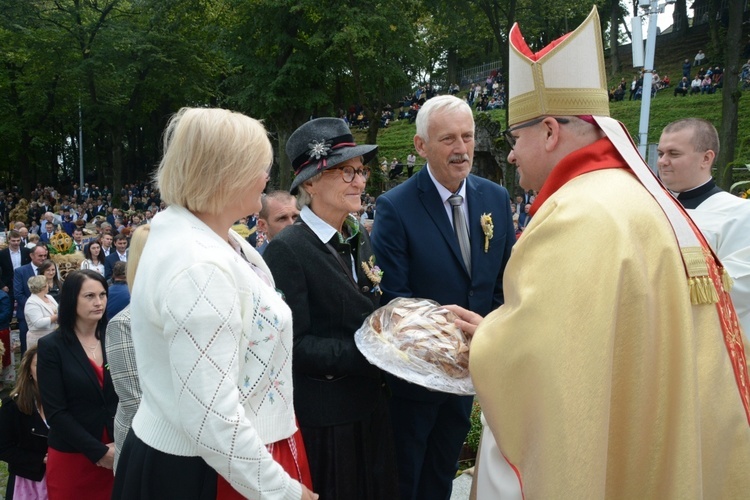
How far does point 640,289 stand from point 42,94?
34.6 m

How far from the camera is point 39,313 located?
713 centimetres

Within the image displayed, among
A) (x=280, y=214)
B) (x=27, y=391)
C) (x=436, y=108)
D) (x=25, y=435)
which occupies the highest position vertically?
(x=436, y=108)

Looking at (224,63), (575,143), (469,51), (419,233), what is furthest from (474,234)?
(469,51)

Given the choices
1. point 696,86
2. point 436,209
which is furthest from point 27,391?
point 696,86

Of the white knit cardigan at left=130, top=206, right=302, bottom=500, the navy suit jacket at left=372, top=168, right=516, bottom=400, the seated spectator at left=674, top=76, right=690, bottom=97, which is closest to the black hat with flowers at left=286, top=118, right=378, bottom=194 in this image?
the navy suit jacket at left=372, top=168, right=516, bottom=400

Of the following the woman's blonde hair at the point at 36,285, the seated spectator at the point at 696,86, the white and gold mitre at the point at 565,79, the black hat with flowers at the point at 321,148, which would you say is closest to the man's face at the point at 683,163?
the white and gold mitre at the point at 565,79

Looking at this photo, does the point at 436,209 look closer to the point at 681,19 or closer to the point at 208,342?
the point at 208,342

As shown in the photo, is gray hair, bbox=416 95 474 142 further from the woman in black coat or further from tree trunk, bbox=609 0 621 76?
tree trunk, bbox=609 0 621 76

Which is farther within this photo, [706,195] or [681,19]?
[681,19]

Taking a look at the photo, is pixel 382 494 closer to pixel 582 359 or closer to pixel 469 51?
pixel 582 359

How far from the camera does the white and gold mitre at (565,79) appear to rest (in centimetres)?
222

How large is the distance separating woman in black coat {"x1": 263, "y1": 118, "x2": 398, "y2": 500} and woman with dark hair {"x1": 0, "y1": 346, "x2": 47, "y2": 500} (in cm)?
183

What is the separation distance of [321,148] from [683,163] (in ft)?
8.04

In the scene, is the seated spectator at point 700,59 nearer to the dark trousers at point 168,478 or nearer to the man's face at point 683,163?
the man's face at point 683,163
